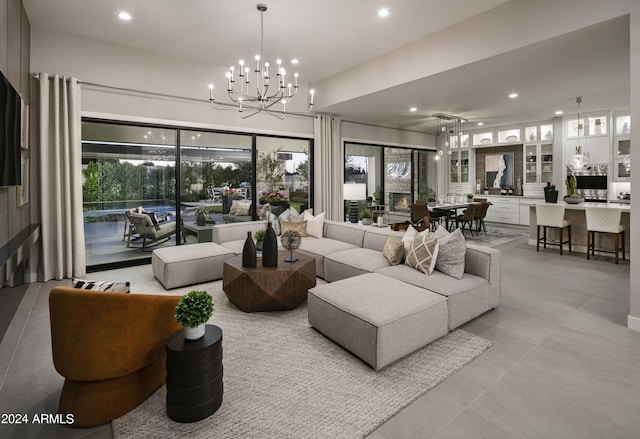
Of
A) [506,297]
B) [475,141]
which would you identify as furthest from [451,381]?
[475,141]

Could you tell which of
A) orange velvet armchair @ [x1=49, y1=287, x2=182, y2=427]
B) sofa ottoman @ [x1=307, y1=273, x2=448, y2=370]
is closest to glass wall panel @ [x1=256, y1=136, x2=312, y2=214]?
sofa ottoman @ [x1=307, y1=273, x2=448, y2=370]

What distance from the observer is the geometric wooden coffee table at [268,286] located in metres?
3.28

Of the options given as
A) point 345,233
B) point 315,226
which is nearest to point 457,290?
point 345,233

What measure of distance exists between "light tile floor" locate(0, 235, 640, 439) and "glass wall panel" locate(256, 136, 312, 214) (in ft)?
13.0

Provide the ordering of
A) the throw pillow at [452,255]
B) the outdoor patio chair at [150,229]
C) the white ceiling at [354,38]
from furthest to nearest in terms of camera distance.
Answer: the outdoor patio chair at [150,229], the white ceiling at [354,38], the throw pillow at [452,255]

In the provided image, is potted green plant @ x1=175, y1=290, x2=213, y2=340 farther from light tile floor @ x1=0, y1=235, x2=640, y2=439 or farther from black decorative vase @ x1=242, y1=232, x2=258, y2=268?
black decorative vase @ x1=242, y1=232, x2=258, y2=268

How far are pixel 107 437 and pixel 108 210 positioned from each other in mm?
4173

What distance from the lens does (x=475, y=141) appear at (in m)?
10.3

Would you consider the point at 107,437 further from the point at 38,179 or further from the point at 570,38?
the point at 570,38

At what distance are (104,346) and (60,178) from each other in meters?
3.79

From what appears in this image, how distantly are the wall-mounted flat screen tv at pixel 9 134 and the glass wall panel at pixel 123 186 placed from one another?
5.83 ft

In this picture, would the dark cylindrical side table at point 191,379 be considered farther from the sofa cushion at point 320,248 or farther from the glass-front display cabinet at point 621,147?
the glass-front display cabinet at point 621,147

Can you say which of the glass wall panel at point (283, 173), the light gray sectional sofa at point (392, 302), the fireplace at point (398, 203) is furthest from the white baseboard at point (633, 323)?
the fireplace at point (398, 203)

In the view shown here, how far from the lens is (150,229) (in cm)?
554
